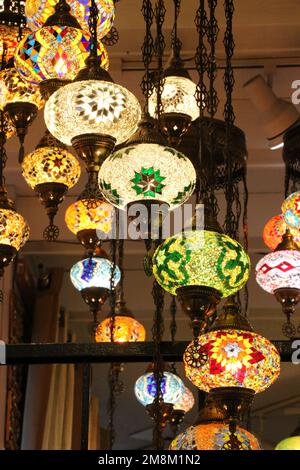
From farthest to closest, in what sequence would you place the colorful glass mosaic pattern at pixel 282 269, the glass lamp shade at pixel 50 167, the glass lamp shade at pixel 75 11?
the colorful glass mosaic pattern at pixel 282 269
the glass lamp shade at pixel 50 167
the glass lamp shade at pixel 75 11

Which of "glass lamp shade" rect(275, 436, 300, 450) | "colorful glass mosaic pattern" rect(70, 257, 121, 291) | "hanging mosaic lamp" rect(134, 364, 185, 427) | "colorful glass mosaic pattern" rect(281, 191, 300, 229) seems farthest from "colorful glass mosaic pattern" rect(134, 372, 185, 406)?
"colorful glass mosaic pattern" rect(281, 191, 300, 229)

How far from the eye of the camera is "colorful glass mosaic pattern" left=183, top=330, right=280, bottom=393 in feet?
8.95

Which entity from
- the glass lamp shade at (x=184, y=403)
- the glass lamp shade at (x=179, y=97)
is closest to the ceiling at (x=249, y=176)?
the glass lamp shade at (x=184, y=403)

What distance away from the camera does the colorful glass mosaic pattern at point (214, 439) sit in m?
2.74

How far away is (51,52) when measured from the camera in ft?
9.89

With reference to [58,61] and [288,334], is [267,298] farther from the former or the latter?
[58,61]

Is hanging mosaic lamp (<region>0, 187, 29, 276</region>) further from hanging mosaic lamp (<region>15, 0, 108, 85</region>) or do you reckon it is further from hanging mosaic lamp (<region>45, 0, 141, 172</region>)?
hanging mosaic lamp (<region>45, 0, 141, 172</region>)

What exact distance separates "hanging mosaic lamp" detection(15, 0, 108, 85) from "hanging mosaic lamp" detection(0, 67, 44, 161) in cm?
50

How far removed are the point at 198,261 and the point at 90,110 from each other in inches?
17.1

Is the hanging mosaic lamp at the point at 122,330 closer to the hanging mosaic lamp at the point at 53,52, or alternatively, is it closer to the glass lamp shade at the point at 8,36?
the glass lamp shade at the point at 8,36

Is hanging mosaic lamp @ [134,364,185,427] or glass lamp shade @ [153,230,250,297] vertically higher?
hanging mosaic lamp @ [134,364,185,427]

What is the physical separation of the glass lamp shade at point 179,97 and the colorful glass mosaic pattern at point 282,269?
1.08 metres
